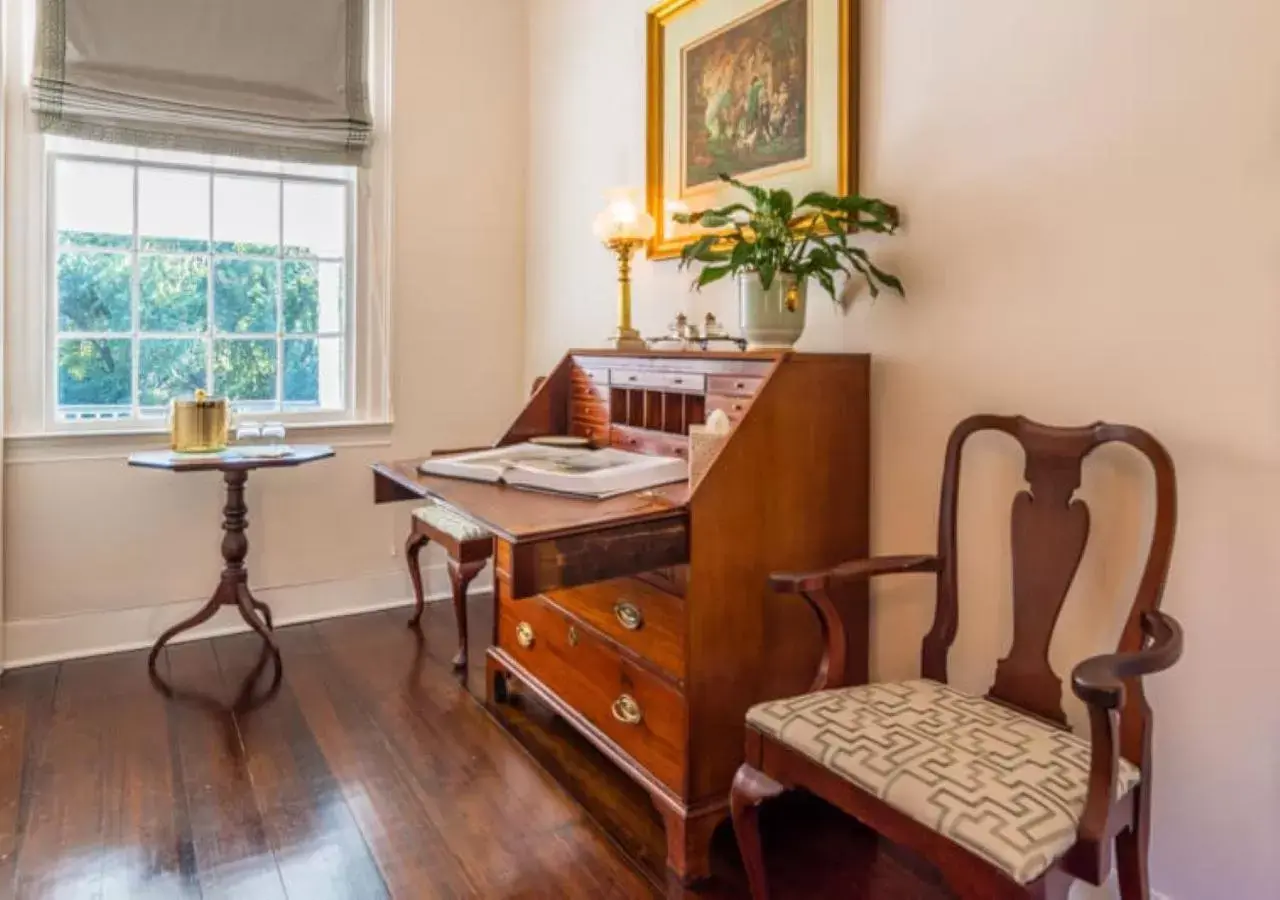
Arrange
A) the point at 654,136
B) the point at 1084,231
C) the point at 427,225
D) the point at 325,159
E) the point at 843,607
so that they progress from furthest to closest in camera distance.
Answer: the point at 427,225, the point at 325,159, the point at 654,136, the point at 843,607, the point at 1084,231

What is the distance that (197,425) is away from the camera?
2.86 m

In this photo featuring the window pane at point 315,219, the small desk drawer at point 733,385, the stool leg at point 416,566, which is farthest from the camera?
the window pane at point 315,219

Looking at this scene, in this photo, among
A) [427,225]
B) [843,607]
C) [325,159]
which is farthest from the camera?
[427,225]

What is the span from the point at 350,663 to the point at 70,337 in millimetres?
1485

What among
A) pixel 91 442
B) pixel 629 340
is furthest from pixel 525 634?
pixel 91 442

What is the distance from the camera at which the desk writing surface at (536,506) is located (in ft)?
5.05

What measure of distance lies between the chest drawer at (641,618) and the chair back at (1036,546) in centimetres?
52

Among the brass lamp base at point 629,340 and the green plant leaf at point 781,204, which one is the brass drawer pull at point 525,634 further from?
the green plant leaf at point 781,204

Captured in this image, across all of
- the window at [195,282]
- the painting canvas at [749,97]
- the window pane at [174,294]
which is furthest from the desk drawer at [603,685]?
the window pane at [174,294]

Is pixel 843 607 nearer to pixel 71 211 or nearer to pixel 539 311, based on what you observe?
pixel 539 311

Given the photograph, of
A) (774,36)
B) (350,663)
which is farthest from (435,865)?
(774,36)

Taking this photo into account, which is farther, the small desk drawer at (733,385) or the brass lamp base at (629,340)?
the brass lamp base at (629,340)

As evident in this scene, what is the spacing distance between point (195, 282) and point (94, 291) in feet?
1.06

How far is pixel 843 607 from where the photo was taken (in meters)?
2.02
